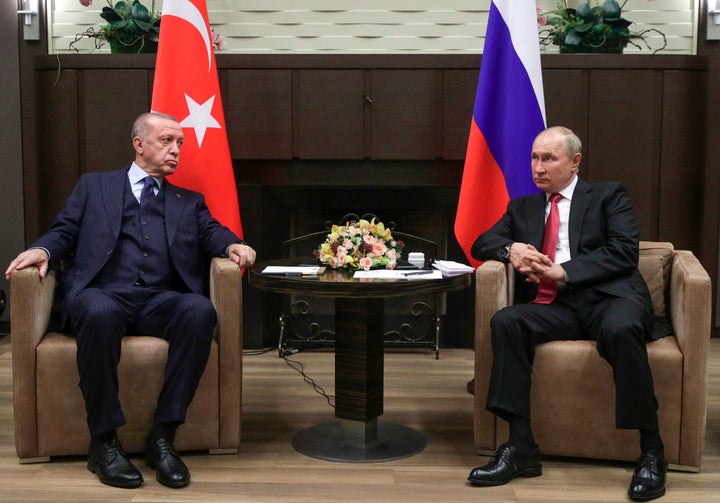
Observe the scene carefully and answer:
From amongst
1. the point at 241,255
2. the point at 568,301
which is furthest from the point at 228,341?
the point at 568,301

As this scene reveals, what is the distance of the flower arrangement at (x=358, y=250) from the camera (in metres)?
3.36

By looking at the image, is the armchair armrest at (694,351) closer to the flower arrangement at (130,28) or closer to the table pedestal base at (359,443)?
the table pedestal base at (359,443)

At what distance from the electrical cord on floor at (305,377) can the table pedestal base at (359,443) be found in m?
0.50

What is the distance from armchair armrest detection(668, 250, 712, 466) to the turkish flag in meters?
2.08

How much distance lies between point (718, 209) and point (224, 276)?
3.31m

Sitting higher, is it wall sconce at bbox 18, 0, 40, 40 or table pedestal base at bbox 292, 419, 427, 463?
wall sconce at bbox 18, 0, 40, 40

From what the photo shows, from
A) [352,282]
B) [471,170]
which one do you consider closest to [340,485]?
[352,282]

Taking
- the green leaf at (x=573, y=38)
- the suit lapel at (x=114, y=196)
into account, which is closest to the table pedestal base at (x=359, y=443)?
the suit lapel at (x=114, y=196)

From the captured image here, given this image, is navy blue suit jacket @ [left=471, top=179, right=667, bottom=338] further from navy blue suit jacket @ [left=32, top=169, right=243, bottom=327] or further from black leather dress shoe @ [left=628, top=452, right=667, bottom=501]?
navy blue suit jacket @ [left=32, top=169, right=243, bottom=327]

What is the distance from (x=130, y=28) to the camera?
4.99 metres

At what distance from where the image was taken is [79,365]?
3010mm

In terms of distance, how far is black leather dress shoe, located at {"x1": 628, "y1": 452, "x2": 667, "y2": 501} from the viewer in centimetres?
286

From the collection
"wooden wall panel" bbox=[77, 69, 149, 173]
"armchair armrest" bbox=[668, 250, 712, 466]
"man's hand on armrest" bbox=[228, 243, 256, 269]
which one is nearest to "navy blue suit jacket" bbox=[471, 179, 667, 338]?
"armchair armrest" bbox=[668, 250, 712, 466]

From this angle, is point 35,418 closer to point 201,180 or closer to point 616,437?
point 201,180
